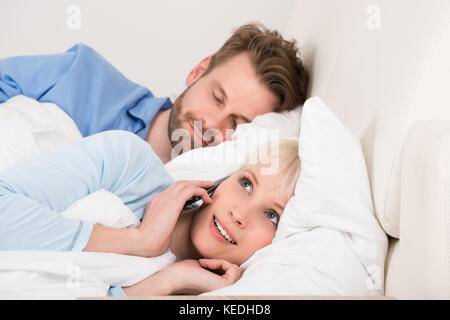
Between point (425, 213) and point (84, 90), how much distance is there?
138 centimetres

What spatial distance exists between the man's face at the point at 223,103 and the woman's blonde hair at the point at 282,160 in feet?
1.69

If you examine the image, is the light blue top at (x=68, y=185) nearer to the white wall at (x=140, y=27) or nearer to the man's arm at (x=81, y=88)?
the man's arm at (x=81, y=88)

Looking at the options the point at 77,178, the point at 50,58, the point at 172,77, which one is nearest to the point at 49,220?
the point at 77,178

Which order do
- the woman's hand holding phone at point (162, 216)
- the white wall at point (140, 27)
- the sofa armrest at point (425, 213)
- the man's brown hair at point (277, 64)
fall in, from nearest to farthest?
1. the sofa armrest at point (425, 213)
2. the woman's hand holding phone at point (162, 216)
3. the man's brown hair at point (277, 64)
4. the white wall at point (140, 27)

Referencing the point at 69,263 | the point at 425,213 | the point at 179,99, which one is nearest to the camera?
the point at 425,213

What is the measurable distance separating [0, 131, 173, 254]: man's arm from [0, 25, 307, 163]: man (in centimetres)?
66

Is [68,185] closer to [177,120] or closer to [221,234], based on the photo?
[221,234]

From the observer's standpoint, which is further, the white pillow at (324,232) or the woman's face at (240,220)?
the woman's face at (240,220)

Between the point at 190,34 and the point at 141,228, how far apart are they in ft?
5.76

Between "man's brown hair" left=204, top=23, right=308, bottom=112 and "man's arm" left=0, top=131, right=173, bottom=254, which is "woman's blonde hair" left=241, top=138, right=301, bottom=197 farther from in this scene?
"man's brown hair" left=204, top=23, right=308, bottom=112

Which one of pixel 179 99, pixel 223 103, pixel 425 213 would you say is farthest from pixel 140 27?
pixel 425 213

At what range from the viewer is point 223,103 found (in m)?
1.73

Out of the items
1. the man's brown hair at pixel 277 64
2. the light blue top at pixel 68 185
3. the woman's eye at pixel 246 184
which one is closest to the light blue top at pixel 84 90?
the man's brown hair at pixel 277 64

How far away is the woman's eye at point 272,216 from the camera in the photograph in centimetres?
104
